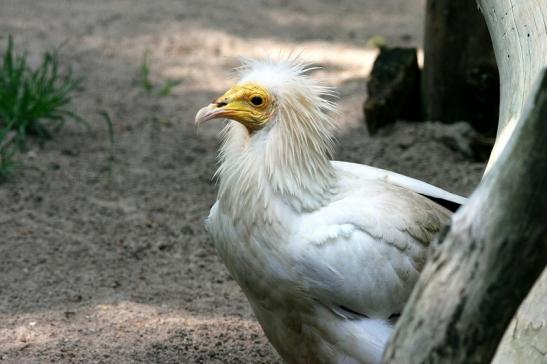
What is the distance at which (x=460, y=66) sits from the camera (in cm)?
595

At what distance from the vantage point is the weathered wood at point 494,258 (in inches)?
88.6

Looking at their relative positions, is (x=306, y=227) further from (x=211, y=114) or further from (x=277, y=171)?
(x=211, y=114)

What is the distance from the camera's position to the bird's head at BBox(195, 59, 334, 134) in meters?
3.56

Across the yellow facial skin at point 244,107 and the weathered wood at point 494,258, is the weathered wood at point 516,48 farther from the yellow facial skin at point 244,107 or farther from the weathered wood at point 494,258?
the weathered wood at point 494,258

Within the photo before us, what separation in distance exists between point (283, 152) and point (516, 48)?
1.00 m

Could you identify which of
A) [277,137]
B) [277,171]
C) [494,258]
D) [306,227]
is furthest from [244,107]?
[494,258]

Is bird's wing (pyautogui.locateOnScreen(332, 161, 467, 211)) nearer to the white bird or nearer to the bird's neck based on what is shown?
the white bird

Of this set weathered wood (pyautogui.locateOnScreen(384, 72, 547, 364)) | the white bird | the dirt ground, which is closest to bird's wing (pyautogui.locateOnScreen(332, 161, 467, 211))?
the white bird

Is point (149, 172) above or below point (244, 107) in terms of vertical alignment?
below

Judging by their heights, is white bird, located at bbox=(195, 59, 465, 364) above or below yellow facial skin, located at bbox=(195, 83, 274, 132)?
below

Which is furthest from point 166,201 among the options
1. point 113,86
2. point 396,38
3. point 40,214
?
point 396,38

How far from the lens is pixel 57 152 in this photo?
20.0 ft

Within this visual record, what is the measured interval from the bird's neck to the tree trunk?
2.53 m

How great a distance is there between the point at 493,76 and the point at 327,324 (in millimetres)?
2997
